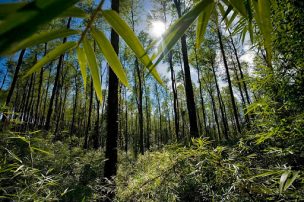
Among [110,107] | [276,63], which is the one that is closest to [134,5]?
[110,107]

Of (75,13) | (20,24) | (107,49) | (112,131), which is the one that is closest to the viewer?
(20,24)

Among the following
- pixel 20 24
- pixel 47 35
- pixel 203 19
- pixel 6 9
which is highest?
pixel 203 19

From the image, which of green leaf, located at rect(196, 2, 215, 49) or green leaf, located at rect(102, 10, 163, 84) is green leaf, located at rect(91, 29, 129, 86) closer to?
green leaf, located at rect(102, 10, 163, 84)

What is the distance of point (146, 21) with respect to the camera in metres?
20.5

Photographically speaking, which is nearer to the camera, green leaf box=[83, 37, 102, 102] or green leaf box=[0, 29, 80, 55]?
green leaf box=[0, 29, 80, 55]

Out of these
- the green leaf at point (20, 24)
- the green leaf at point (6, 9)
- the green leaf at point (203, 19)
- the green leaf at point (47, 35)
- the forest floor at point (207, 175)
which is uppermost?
the green leaf at point (203, 19)

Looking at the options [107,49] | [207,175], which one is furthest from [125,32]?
[207,175]

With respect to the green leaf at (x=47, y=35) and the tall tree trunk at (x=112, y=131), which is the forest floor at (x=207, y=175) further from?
the tall tree trunk at (x=112, y=131)

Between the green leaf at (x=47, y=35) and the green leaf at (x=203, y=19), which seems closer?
the green leaf at (x=47, y=35)

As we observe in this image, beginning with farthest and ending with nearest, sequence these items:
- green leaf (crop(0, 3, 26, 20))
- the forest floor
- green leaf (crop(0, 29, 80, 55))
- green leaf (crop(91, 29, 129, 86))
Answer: the forest floor
green leaf (crop(91, 29, 129, 86))
green leaf (crop(0, 29, 80, 55))
green leaf (crop(0, 3, 26, 20))

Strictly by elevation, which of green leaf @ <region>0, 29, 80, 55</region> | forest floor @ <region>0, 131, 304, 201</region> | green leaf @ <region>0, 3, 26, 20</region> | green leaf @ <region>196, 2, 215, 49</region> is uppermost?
green leaf @ <region>196, 2, 215, 49</region>

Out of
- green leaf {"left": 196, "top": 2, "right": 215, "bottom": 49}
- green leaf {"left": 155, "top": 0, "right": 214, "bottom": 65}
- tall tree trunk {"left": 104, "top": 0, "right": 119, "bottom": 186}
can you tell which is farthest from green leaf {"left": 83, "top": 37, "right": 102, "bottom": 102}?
tall tree trunk {"left": 104, "top": 0, "right": 119, "bottom": 186}

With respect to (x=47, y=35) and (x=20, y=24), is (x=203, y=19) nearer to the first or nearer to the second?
(x=47, y=35)

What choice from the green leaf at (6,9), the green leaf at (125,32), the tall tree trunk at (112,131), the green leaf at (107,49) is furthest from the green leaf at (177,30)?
the tall tree trunk at (112,131)
